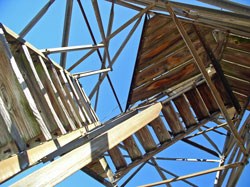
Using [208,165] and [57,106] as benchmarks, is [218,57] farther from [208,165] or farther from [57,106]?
[208,165]

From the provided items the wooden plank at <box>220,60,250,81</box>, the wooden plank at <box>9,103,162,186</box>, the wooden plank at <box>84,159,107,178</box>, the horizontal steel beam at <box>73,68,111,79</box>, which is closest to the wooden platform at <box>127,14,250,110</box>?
the wooden plank at <box>220,60,250,81</box>

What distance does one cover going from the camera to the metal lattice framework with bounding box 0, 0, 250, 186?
3730 mm

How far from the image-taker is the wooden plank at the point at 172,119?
762 centimetres

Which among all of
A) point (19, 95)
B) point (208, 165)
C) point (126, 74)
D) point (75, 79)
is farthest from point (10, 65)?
point (208, 165)

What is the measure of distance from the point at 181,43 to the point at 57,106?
4.36m

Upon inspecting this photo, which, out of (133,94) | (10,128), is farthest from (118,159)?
(10,128)

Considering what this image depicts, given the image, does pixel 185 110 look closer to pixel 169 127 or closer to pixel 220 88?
pixel 169 127

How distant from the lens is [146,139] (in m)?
7.28

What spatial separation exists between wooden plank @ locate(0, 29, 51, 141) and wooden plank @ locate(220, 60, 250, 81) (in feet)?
20.9

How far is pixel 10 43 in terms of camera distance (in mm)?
4500

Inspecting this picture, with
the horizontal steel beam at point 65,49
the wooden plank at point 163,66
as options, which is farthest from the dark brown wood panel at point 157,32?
the horizontal steel beam at point 65,49

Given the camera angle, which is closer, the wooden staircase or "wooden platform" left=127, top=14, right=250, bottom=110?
the wooden staircase

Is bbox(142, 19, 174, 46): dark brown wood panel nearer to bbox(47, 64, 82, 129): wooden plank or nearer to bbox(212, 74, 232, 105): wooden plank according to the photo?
bbox(212, 74, 232, 105): wooden plank

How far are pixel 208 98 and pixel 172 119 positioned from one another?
1.11 meters
